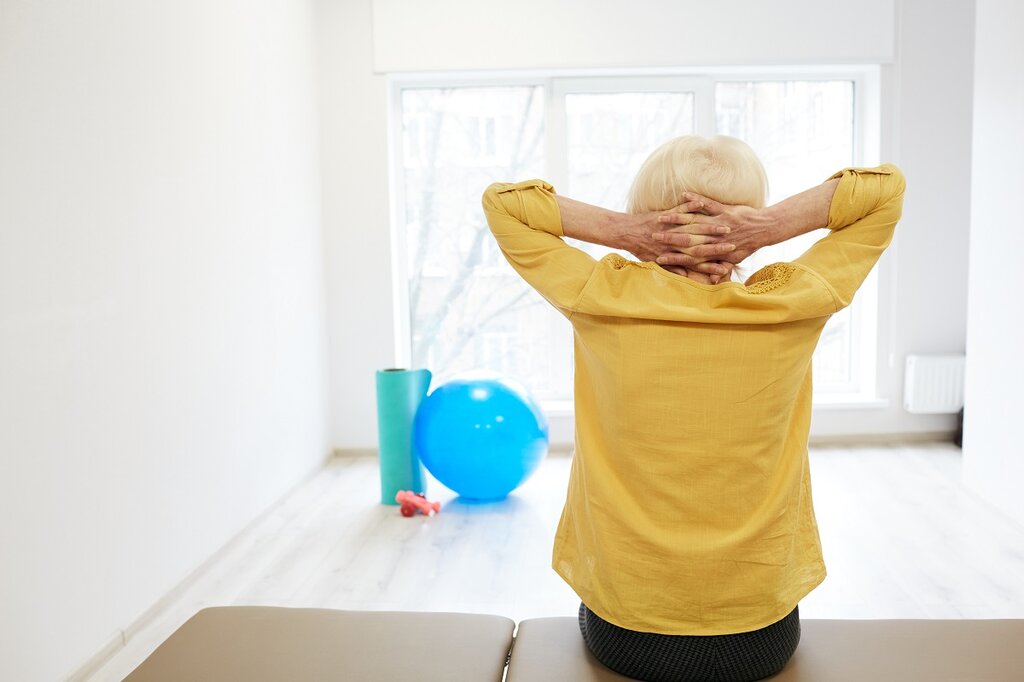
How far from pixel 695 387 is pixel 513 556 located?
189cm

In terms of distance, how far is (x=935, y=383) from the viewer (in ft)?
14.3

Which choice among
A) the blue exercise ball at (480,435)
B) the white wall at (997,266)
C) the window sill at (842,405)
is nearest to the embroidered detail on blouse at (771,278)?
the blue exercise ball at (480,435)

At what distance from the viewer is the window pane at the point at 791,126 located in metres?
4.61

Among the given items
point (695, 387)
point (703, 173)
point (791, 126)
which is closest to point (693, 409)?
point (695, 387)

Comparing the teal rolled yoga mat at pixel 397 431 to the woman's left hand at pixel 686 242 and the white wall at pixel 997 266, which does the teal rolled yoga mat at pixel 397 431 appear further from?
the woman's left hand at pixel 686 242

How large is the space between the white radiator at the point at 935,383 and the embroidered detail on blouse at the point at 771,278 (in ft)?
11.4

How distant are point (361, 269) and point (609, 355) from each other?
3.35 m

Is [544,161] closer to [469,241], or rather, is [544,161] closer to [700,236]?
[469,241]

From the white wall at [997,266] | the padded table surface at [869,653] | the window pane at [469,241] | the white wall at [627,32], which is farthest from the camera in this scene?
the window pane at [469,241]

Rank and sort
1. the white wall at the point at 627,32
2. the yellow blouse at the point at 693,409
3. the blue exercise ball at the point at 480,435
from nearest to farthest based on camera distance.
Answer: the yellow blouse at the point at 693,409 < the blue exercise ball at the point at 480,435 < the white wall at the point at 627,32

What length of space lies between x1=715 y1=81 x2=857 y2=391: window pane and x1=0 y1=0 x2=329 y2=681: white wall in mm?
2284

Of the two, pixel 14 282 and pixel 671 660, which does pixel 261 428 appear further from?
pixel 671 660

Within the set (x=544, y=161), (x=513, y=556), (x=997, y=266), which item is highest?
Answer: (x=544, y=161)

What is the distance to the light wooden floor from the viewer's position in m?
2.55
